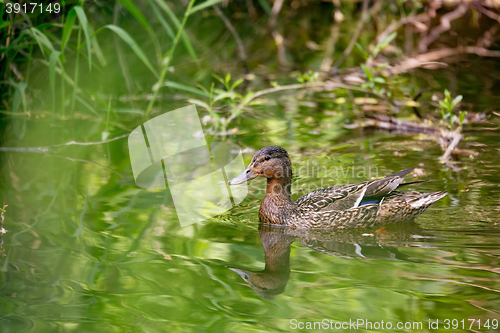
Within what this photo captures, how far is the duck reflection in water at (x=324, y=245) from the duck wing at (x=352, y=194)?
0.22m

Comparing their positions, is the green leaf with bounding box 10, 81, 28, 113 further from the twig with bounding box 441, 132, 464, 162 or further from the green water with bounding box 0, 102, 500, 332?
the twig with bounding box 441, 132, 464, 162

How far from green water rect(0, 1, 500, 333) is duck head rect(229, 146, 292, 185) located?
0.34 metres

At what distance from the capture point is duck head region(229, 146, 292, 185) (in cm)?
486

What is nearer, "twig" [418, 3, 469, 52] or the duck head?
the duck head

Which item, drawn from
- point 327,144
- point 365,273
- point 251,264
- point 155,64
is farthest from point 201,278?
point 155,64

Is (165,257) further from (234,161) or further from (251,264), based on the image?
(234,161)

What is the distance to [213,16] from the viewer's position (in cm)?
1174

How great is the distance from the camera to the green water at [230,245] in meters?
3.23

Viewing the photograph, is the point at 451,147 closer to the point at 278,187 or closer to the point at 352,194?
the point at 352,194

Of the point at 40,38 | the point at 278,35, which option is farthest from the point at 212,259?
the point at 278,35

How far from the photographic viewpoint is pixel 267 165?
4.88 metres

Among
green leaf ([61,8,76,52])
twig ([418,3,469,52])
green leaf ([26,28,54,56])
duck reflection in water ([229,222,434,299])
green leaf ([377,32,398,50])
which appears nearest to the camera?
duck reflection in water ([229,222,434,299])

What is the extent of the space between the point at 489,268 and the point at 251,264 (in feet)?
5.16

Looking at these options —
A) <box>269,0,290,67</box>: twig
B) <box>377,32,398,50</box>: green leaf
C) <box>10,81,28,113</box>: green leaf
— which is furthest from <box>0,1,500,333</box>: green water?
<box>269,0,290,67</box>: twig
